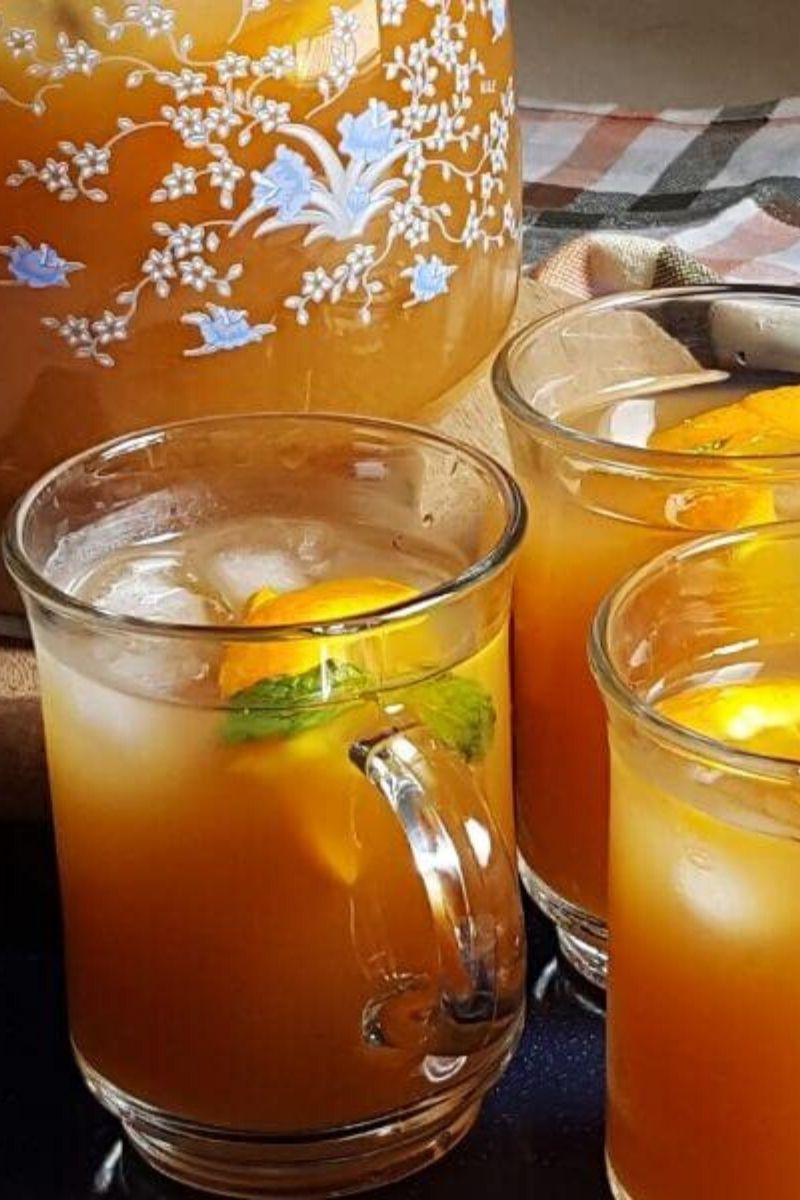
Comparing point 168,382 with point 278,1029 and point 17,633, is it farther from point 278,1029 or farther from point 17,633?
point 278,1029

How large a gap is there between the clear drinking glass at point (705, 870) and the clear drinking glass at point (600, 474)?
0.14 ft

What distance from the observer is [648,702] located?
0.55m

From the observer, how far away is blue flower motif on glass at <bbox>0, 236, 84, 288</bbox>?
0.71 m

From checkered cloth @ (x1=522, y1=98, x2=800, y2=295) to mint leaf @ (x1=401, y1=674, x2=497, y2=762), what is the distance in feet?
2.17

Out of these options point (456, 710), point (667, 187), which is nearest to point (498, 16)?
point (456, 710)

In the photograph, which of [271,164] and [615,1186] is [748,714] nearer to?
[615,1186]

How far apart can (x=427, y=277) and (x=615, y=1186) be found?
310 mm

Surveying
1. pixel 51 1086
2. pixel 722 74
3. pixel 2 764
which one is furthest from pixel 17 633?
pixel 722 74

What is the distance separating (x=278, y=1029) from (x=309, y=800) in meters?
0.07

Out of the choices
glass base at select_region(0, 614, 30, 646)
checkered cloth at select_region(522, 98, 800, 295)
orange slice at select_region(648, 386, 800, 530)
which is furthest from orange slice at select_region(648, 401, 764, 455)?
checkered cloth at select_region(522, 98, 800, 295)

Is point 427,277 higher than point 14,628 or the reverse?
higher

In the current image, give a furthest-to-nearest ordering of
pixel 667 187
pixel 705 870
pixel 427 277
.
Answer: pixel 667 187 → pixel 427 277 → pixel 705 870

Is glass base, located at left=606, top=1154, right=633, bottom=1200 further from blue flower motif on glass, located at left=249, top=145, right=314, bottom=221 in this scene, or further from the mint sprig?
blue flower motif on glass, located at left=249, top=145, right=314, bottom=221

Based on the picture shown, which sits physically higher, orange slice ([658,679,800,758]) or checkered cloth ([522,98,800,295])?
orange slice ([658,679,800,758])
